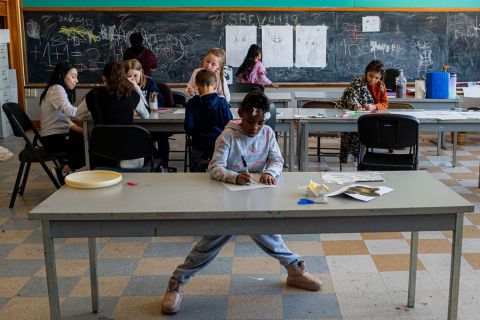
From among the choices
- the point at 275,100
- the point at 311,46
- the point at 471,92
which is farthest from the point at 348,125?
the point at 311,46

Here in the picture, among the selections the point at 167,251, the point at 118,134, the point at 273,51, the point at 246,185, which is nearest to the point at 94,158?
the point at 118,134

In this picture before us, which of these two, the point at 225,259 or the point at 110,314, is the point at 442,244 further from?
the point at 110,314

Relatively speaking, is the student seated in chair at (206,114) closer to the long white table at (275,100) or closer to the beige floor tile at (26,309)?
the beige floor tile at (26,309)

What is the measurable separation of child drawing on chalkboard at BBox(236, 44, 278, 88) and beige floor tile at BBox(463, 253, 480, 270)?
16.0ft

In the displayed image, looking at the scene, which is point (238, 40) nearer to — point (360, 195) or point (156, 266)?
point (156, 266)

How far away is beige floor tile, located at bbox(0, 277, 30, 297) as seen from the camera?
334cm

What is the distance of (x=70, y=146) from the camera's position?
5.38 meters

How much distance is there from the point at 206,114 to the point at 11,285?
5.70 ft

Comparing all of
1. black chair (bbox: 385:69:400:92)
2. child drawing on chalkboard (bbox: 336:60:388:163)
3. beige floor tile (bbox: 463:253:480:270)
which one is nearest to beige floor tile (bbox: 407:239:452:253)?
beige floor tile (bbox: 463:253:480:270)

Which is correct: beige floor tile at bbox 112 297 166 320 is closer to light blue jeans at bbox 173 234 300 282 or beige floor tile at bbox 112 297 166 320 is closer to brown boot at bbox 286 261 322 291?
light blue jeans at bbox 173 234 300 282

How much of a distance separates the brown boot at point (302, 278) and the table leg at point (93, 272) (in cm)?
103

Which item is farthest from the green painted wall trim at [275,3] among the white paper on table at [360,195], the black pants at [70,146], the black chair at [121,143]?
the white paper on table at [360,195]

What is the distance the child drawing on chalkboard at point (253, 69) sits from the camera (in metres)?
8.22

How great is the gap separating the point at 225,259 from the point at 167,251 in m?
0.44
